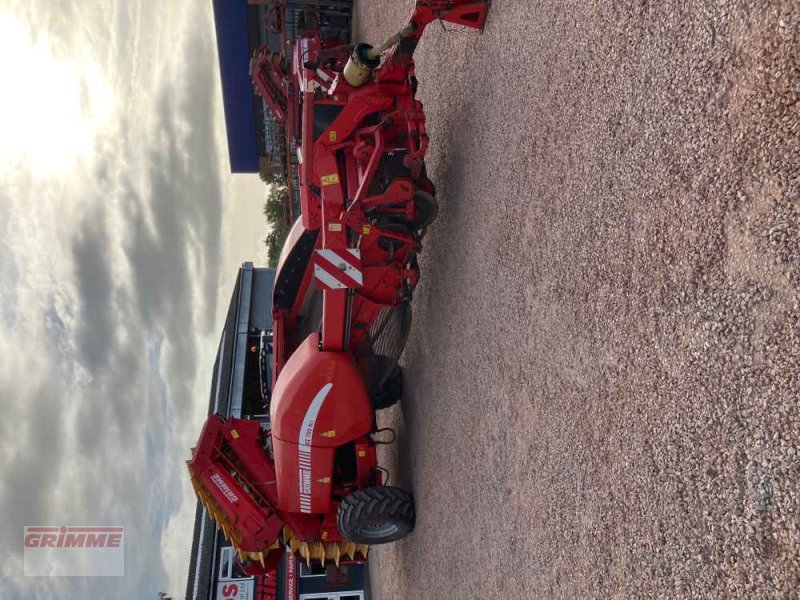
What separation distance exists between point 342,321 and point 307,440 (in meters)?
0.92

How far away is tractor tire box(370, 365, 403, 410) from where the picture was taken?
5.47 m

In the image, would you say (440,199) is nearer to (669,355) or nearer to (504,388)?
(504,388)

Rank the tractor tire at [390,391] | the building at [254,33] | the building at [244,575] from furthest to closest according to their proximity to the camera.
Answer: the building at [254,33] → the building at [244,575] → the tractor tire at [390,391]

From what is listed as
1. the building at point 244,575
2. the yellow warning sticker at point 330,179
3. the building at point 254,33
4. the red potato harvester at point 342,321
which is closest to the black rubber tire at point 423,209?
the red potato harvester at point 342,321

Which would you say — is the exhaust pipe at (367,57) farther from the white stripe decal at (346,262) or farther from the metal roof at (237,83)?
the metal roof at (237,83)

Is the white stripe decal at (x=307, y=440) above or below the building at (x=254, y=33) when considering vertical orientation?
below

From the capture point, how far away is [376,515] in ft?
15.1

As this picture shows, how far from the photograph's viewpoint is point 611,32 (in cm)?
245

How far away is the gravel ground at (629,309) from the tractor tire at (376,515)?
650mm

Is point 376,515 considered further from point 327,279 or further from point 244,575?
point 244,575

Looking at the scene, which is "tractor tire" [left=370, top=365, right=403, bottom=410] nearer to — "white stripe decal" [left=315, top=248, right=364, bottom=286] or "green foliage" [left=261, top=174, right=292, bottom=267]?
"white stripe decal" [left=315, top=248, right=364, bottom=286]

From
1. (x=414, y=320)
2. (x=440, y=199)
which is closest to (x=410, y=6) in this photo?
(x=440, y=199)

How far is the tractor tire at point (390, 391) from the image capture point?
547 cm

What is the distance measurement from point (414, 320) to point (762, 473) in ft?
12.7
